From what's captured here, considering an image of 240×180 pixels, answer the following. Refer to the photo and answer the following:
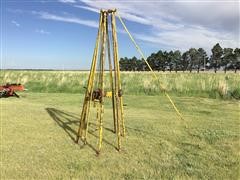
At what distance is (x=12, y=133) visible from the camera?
7.65m

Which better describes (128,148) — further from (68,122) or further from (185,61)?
(185,61)

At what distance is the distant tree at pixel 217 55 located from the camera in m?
75.6

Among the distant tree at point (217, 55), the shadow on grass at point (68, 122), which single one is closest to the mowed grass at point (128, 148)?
the shadow on grass at point (68, 122)

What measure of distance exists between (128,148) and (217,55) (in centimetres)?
7469

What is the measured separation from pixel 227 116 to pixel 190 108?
6.24ft

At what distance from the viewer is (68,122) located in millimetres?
9070

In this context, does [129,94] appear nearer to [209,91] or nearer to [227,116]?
[209,91]

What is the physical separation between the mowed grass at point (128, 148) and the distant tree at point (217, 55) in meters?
68.7

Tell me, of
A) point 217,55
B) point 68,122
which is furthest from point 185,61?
point 68,122

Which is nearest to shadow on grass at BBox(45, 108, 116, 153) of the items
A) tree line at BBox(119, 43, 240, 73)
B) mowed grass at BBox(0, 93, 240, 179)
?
mowed grass at BBox(0, 93, 240, 179)

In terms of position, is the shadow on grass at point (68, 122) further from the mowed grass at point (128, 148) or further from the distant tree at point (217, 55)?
the distant tree at point (217, 55)

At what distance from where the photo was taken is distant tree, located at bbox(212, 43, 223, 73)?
75.6 m

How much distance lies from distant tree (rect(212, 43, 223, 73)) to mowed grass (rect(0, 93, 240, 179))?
68727 mm

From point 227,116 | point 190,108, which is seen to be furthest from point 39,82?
point 227,116
